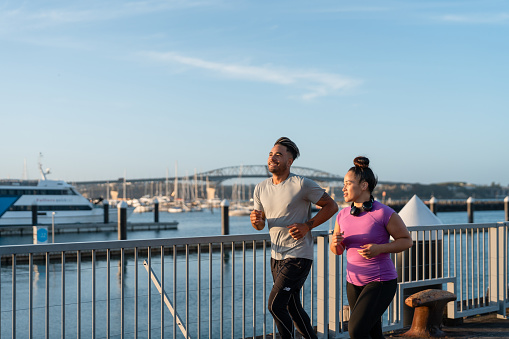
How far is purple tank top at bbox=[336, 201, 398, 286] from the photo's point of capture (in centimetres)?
338

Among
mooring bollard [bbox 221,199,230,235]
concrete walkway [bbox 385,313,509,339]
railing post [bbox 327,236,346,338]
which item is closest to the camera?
railing post [bbox 327,236,346,338]

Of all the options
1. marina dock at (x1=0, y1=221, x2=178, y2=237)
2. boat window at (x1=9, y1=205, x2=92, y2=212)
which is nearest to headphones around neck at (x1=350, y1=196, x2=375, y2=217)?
marina dock at (x1=0, y1=221, x2=178, y2=237)

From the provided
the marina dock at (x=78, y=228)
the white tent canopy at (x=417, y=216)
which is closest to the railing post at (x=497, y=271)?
the white tent canopy at (x=417, y=216)

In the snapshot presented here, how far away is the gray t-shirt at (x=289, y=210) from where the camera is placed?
385cm

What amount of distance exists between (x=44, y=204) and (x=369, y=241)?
56.3 meters

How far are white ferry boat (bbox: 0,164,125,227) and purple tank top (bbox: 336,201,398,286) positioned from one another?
178 feet

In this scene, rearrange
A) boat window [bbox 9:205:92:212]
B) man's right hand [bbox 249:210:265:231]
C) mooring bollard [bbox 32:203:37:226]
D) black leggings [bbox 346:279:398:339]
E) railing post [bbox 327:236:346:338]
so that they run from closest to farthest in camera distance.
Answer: black leggings [bbox 346:279:398:339]
man's right hand [bbox 249:210:265:231]
railing post [bbox 327:236:346:338]
mooring bollard [bbox 32:203:37:226]
boat window [bbox 9:205:92:212]

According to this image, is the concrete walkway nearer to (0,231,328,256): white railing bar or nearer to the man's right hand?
(0,231,328,256): white railing bar

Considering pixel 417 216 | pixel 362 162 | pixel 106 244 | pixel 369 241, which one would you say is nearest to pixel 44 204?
pixel 417 216

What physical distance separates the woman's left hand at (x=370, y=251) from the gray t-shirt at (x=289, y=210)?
0.62 metres

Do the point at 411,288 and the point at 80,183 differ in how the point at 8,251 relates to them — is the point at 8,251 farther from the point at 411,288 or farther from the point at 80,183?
the point at 80,183

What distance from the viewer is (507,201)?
163 ft

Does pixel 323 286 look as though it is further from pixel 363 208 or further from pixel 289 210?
pixel 363 208

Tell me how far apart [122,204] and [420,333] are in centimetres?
3159
